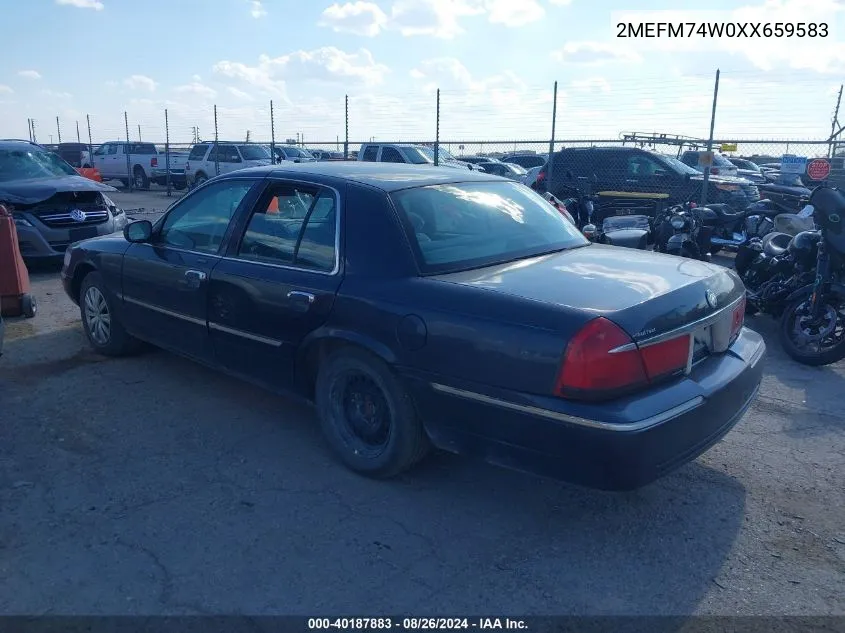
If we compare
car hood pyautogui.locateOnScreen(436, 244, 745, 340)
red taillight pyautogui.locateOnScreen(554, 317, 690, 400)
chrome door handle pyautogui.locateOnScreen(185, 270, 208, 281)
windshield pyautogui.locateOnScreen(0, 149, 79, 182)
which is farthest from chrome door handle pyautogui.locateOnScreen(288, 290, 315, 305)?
windshield pyautogui.locateOnScreen(0, 149, 79, 182)

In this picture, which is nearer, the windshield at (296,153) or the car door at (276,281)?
the car door at (276,281)

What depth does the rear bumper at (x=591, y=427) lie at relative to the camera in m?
2.90

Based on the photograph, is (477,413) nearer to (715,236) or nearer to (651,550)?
(651,550)

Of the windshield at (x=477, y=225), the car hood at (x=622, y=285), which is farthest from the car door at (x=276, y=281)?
the car hood at (x=622, y=285)

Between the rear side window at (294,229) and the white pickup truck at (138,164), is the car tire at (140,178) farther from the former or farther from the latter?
the rear side window at (294,229)

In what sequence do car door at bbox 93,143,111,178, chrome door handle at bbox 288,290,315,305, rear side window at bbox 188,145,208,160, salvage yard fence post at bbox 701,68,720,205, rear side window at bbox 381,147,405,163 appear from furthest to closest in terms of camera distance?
car door at bbox 93,143,111,178 → rear side window at bbox 188,145,208,160 → rear side window at bbox 381,147,405,163 → salvage yard fence post at bbox 701,68,720,205 → chrome door handle at bbox 288,290,315,305

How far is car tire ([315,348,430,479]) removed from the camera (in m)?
3.54

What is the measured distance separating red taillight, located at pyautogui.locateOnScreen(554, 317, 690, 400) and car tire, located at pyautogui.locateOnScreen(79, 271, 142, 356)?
4.00m

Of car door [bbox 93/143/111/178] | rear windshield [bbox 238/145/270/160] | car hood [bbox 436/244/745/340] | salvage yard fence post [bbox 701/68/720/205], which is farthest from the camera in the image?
car door [bbox 93/143/111/178]

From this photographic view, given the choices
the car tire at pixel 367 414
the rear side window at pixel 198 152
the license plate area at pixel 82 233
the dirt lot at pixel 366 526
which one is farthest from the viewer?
the rear side window at pixel 198 152

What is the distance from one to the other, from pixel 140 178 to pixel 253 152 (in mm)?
6873

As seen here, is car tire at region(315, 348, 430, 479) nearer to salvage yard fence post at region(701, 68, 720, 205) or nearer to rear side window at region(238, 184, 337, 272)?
rear side window at region(238, 184, 337, 272)

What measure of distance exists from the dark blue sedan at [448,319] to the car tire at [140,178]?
80.4 feet

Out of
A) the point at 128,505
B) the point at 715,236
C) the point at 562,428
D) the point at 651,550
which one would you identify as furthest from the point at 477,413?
the point at 715,236
